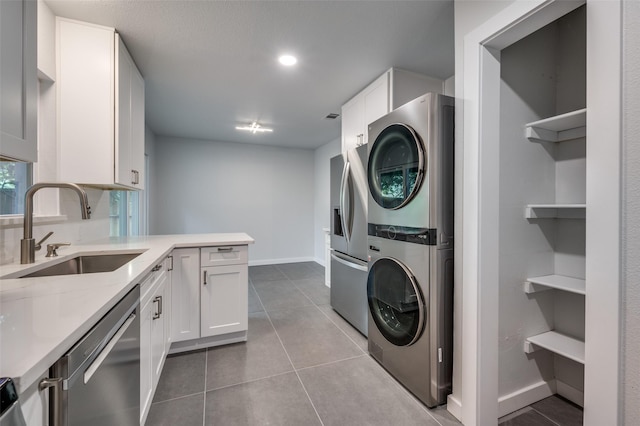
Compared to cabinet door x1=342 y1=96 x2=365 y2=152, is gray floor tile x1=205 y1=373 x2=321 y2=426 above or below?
below

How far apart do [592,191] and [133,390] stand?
6.78 feet

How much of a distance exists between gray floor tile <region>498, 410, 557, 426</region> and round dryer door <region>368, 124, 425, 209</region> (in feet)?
4.57

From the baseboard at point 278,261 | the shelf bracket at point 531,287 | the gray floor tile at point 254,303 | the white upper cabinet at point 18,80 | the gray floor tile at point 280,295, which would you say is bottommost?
the gray floor tile at point 254,303

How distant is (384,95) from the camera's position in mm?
2559

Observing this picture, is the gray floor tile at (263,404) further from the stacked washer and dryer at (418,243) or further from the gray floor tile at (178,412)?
the stacked washer and dryer at (418,243)

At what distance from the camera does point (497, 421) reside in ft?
4.99

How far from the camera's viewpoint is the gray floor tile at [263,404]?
155 cm

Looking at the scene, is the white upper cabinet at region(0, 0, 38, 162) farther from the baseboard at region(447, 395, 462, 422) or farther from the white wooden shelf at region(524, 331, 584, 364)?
the white wooden shelf at region(524, 331, 584, 364)

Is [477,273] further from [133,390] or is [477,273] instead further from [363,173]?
[133,390]

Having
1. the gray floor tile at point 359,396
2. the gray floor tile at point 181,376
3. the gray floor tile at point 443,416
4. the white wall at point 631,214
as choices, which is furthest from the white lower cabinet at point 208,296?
the white wall at point 631,214

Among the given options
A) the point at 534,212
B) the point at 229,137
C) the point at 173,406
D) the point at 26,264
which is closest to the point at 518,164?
the point at 534,212

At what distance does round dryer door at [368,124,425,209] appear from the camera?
5.45ft

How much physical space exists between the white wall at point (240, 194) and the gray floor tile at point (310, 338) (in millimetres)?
2799

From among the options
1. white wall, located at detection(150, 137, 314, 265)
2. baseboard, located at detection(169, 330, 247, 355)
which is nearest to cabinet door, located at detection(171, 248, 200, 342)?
baseboard, located at detection(169, 330, 247, 355)
